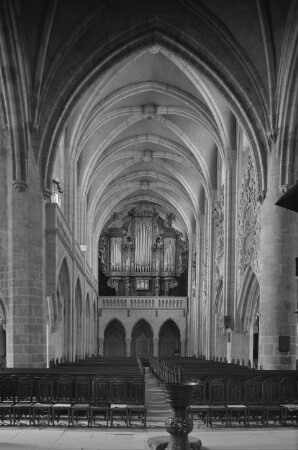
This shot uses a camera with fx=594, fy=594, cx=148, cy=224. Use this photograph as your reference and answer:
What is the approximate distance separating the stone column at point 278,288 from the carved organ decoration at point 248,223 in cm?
219

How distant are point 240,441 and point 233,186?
1779 centimetres

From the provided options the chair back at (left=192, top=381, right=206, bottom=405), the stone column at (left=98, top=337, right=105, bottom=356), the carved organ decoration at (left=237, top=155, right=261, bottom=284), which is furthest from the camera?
the stone column at (left=98, top=337, right=105, bottom=356)

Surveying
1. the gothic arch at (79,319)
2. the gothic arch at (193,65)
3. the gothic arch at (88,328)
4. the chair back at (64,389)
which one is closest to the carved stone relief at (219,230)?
the gothic arch at (79,319)

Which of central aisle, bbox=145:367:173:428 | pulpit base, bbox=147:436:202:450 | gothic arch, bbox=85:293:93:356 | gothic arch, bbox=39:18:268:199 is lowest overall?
gothic arch, bbox=85:293:93:356

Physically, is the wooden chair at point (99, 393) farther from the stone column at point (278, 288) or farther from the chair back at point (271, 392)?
the stone column at point (278, 288)

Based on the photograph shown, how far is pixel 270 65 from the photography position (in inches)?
762

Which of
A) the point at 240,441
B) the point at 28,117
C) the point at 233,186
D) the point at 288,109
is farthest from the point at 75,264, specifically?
the point at 240,441

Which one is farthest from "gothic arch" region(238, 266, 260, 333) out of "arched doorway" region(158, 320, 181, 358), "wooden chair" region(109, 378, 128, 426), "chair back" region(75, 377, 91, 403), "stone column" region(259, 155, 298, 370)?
"arched doorway" region(158, 320, 181, 358)

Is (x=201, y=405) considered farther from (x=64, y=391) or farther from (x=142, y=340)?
(x=142, y=340)

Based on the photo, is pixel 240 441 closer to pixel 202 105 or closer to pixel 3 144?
pixel 3 144

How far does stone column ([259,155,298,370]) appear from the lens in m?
18.5

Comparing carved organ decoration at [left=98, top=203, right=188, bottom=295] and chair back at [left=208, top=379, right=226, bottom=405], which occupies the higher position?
carved organ decoration at [left=98, top=203, right=188, bottom=295]

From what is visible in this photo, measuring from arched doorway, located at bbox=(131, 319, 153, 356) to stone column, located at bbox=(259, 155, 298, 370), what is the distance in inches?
1120

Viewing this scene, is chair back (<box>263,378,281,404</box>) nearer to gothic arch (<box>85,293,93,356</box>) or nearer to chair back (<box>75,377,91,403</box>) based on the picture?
chair back (<box>75,377,91,403</box>)
